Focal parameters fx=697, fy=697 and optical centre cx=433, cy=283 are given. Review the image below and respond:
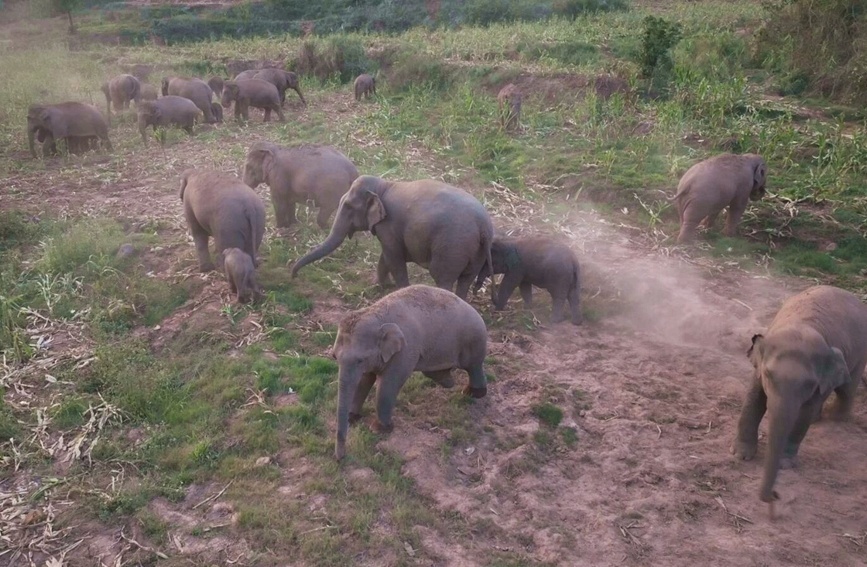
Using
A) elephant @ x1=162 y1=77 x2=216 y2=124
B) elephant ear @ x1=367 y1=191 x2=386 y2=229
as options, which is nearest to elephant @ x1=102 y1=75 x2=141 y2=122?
elephant @ x1=162 y1=77 x2=216 y2=124

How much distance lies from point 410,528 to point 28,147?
13.5 m

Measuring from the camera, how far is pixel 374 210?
7680 millimetres

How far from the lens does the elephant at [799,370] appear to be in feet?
15.9

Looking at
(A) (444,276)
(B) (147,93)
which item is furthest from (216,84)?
(A) (444,276)

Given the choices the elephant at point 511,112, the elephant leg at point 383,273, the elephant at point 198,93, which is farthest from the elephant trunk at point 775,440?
the elephant at point 198,93

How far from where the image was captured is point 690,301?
320 inches

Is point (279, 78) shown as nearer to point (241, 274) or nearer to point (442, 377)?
point (241, 274)

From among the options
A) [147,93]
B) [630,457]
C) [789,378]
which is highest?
[789,378]

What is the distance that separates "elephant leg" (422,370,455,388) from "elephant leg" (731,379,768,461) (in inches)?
96.4

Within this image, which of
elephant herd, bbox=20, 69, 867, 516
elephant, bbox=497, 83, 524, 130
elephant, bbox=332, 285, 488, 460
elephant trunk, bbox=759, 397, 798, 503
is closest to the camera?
elephant trunk, bbox=759, 397, 798, 503

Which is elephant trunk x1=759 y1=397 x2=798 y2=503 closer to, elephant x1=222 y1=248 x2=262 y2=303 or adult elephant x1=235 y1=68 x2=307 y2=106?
elephant x1=222 y1=248 x2=262 y2=303

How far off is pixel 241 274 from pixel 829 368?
559 cm

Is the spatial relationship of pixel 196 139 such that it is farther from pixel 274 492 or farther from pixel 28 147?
pixel 274 492

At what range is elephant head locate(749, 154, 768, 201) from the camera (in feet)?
31.7
